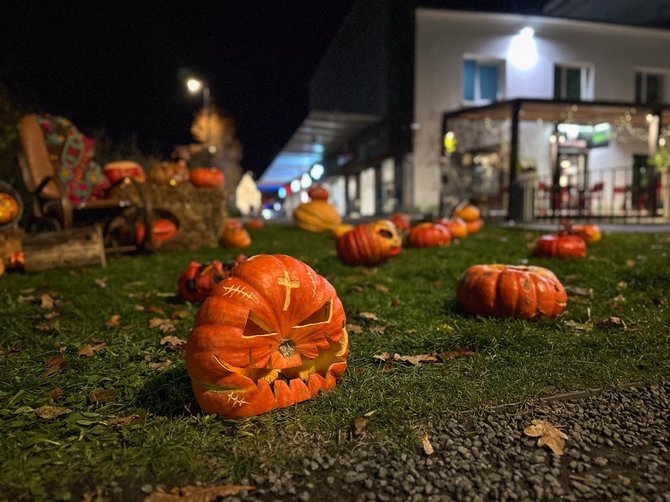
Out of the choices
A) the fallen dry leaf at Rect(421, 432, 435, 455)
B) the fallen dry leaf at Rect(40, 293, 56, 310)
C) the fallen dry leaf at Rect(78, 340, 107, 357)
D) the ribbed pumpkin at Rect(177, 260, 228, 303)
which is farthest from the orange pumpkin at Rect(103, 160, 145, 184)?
the fallen dry leaf at Rect(421, 432, 435, 455)

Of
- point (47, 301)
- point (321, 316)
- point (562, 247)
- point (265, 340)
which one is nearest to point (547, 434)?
point (321, 316)

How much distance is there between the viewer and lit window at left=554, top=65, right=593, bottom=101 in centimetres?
1825

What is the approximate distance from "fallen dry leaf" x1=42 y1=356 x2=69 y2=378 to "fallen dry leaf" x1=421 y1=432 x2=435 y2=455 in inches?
68.1

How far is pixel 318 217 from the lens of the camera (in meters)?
10.4

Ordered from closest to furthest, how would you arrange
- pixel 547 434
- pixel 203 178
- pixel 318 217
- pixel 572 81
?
pixel 547 434
pixel 203 178
pixel 318 217
pixel 572 81

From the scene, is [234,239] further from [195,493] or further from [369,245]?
[195,493]

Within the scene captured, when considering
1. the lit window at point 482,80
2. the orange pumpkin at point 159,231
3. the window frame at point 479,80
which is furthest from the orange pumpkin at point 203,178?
the lit window at point 482,80

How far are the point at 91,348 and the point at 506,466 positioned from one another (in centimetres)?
215

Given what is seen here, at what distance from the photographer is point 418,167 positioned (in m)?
17.2

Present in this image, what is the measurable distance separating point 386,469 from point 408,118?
17.0m

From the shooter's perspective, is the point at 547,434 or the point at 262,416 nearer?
the point at 547,434

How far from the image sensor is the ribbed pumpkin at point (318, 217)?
10398mm

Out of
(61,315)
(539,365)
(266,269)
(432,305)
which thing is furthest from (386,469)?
(61,315)

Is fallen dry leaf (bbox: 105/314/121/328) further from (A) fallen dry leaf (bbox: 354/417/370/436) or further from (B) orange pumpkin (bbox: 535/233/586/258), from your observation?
(B) orange pumpkin (bbox: 535/233/586/258)
